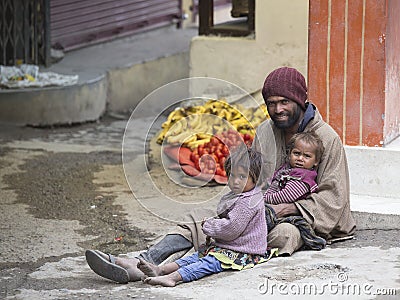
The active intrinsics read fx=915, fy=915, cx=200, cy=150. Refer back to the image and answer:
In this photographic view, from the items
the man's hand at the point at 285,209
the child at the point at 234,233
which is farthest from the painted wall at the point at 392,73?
the child at the point at 234,233

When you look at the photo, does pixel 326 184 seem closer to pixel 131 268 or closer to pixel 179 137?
pixel 131 268

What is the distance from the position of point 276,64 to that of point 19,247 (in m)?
3.93

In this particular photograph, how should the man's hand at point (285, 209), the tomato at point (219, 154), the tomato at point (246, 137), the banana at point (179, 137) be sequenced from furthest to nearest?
the banana at point (179, 137) → the tomato at point (246, 137) → the tomato at point (219, 154) → the man's hand at point (285, 209)

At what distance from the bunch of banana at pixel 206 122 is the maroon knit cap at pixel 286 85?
2.49 metres

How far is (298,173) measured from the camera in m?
5.33

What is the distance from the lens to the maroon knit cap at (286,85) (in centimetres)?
532

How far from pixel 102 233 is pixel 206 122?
2.21 m

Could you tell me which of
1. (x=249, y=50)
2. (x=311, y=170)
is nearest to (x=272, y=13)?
(x=249, y=50)

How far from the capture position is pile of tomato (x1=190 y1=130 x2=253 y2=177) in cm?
767

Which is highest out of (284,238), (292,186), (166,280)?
(292,186)

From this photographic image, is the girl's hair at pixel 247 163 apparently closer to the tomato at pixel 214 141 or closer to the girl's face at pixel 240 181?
the girl's face at pixel 240 181

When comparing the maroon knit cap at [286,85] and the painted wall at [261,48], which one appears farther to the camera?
the painted wall at [261,48]

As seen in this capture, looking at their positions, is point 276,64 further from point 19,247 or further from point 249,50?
point 19,247

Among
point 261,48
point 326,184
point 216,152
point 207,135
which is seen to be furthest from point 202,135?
point 326,184
